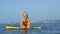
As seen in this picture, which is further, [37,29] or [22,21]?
[37,29]

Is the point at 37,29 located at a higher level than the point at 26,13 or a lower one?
lower

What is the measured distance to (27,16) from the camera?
4047cm

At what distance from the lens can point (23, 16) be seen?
40500 mm

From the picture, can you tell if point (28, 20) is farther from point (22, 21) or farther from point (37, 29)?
point (37, 29)

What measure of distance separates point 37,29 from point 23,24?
14.6 ft

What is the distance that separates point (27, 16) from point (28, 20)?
0.86 meters

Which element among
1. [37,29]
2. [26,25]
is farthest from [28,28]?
[37,29]

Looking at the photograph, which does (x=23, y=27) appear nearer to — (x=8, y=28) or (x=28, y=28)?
(x=28, y=28)

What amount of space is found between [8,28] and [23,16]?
632 centimetres

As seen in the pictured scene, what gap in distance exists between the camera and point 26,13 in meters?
39.8

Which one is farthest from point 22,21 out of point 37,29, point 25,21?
point 37,29

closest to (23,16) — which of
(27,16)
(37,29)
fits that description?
(27,16)

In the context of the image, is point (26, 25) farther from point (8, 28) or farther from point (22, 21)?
point (8, 28)

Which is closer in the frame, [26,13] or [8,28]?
[26,13]
